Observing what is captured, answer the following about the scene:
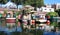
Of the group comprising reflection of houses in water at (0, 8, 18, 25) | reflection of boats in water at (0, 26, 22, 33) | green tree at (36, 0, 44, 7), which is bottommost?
reflection of boats in water at (0, 26, 22, 33)

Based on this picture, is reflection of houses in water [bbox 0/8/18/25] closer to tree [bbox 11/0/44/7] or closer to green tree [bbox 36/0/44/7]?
tree [bbox 11/0/44/7]

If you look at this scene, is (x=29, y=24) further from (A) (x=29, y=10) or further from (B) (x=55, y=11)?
(B) (x=55, y=11)

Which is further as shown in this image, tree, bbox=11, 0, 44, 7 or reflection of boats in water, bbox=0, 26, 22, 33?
tree, bbox=11, 0, 44, 7

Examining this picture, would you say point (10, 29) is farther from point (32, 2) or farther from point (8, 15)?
point (32, 2)

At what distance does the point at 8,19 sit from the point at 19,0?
35 cm

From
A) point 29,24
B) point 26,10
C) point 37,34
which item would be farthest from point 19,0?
point 37,34

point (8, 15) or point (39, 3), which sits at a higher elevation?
point (39, 3)

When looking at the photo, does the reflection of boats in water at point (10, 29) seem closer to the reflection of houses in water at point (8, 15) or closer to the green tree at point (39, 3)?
the reflection of houses in water at point (8, 15)

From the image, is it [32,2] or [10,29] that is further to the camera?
[32,2]

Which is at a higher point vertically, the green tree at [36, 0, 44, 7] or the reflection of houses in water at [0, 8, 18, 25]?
the green tree at [36, 0, 44, 7]

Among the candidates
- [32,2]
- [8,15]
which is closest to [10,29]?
[8,15]

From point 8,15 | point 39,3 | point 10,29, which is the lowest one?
→ point 10,29

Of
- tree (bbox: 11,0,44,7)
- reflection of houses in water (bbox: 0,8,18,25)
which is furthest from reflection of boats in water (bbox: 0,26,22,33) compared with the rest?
tree (bbox: 11,0,44,7)

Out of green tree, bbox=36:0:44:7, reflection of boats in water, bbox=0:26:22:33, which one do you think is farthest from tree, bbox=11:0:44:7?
reflection of boats in water, bbox=0:26:22:33
